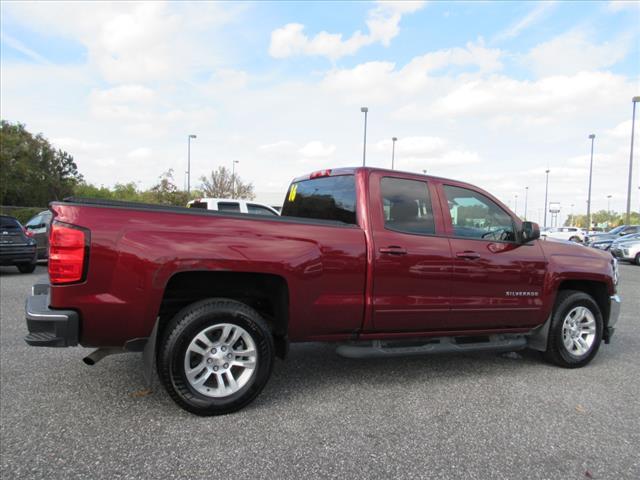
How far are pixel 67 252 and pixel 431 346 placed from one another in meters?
2.97

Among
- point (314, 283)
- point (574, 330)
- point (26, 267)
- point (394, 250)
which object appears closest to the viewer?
point (314, 283)

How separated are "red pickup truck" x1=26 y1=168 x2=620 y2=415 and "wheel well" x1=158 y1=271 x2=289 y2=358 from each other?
0.01 meters

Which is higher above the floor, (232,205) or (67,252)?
(232,205)

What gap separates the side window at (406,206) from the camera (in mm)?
4098

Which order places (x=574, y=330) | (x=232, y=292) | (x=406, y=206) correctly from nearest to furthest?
(x=232, y=292)
(x=406, y=206)
(x=574, y=330)

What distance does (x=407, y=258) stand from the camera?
3.97m

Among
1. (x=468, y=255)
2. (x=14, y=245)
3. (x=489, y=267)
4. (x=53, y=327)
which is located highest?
(x=468, y=255)

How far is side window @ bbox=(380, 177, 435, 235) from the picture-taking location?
4098 mm

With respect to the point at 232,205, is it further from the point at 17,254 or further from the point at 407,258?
the point at 407,258

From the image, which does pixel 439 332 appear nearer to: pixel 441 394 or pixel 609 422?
pixel 441 394

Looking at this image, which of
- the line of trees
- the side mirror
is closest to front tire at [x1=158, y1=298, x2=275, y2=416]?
the side mirror

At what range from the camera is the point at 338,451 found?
2965 millimetres

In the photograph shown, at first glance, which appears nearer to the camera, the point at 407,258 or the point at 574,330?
the point at 407,258

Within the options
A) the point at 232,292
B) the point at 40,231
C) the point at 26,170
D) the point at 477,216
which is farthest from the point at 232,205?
the point at 26,170
